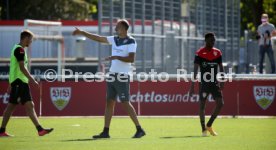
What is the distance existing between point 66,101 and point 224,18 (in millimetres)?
12820

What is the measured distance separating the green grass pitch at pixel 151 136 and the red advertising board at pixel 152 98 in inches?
52.8

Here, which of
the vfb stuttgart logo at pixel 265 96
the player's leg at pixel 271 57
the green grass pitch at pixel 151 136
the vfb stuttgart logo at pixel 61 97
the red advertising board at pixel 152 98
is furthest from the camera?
the player's leg at pixel 271 57

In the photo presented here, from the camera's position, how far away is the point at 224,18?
118 feet

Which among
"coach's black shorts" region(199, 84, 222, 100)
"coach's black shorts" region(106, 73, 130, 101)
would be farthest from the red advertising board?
"coach's black shorts" region(106, 73, 130, 101)

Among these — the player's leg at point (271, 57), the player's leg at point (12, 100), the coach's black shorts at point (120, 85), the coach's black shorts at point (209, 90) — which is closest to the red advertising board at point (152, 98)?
the player's leg at point (271, 57)

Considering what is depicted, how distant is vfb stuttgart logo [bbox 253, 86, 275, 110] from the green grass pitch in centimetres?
131

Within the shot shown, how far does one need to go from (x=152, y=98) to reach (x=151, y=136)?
8063mm

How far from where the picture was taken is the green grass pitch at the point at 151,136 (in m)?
14.0

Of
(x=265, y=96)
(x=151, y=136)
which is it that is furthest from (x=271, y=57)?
(x=151, y=136)

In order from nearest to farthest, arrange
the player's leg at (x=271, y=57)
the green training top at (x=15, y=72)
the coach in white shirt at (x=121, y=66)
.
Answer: the coach in white shirt at (x=121, y=66), the green training top at (x=15, y=72), the player's leg at (x=271, y=57)

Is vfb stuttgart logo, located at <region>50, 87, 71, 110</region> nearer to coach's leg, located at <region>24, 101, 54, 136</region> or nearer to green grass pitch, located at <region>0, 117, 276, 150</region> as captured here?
green grass pitch, located at <region>0, 117, 276, 150</region>

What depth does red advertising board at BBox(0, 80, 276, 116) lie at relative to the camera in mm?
23891

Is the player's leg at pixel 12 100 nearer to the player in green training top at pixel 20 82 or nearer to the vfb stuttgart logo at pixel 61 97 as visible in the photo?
the player in green training top at pixel 20 82

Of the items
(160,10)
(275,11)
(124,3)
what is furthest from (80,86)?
(275,11)
